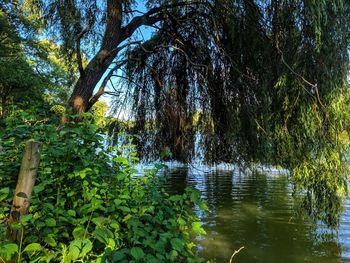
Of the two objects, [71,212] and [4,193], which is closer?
[4,193]

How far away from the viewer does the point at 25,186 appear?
2271mm

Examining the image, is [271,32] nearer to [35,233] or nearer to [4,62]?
[35,233]

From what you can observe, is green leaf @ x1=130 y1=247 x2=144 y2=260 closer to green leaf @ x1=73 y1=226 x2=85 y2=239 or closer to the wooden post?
green leaf @ x1=73 y1=226 x2=85 y2=239

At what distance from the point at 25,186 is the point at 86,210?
1.55 ft

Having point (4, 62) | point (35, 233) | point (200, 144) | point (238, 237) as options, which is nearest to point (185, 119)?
point (200, 144)

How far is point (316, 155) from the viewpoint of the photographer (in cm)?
486

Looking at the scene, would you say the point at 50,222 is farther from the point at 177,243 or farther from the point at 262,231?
the point at 262,231

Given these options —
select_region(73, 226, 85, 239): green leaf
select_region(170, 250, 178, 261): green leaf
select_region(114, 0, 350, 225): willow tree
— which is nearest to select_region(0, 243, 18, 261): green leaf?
select_region(73, 226, 85, 239): green leaf

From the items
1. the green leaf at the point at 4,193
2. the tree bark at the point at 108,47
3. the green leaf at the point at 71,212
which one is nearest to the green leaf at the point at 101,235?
A: the green leaf at the point at 71,212

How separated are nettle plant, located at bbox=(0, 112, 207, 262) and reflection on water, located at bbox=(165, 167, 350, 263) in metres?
1.48

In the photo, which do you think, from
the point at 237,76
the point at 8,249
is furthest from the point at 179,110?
the point at 8,249

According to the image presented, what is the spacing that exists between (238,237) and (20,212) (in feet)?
22.0

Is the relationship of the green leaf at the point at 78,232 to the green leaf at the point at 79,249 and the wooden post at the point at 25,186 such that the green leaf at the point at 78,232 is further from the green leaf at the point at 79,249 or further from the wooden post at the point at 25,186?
the wooden post at the point at 25,186

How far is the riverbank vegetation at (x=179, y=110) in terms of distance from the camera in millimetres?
2689
